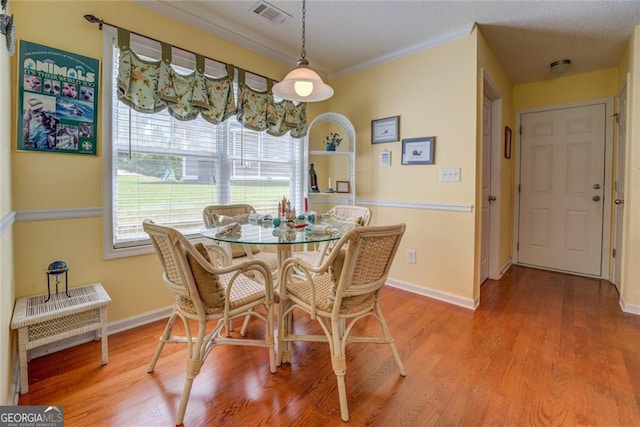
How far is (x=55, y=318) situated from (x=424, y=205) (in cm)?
294

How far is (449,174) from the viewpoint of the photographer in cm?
284

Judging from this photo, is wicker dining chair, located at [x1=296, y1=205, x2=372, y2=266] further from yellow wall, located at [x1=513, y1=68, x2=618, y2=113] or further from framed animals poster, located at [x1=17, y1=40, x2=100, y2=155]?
yellow wall, located at [x1=513, y1=68, x2=618, y2=113]

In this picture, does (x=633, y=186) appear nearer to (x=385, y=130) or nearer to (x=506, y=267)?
(x=506, y=267)

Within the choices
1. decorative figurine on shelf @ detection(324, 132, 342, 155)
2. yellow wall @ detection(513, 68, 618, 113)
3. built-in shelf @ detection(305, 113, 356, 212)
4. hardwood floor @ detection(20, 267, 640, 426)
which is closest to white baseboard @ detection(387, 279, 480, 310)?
hardwood floor @ detection(20, 267, 640, 426)

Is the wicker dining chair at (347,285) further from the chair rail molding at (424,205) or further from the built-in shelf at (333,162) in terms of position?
the built-in shelf at (333,162)

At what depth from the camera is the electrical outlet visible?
278 cm

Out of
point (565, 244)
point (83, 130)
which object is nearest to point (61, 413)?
point (83, 130)

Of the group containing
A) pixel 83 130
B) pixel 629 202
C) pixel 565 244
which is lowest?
pixel 565 244

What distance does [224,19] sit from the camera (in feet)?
8.46

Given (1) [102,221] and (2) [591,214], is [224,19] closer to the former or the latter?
(1) [102,221]

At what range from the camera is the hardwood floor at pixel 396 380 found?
1440 mm

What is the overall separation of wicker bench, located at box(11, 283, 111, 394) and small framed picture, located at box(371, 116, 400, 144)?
284 cm

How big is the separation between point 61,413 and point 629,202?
4.23m

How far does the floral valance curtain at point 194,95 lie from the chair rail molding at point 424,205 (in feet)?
4.10
